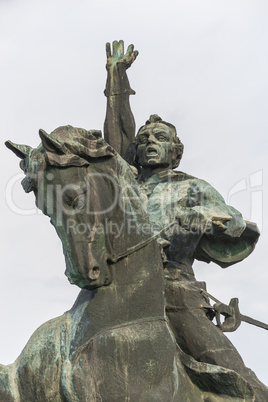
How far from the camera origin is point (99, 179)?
6.62 meters

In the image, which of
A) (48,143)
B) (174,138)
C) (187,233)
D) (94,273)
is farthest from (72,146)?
(174,138)

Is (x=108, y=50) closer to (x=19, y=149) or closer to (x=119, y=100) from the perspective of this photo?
(x=119, y=100)

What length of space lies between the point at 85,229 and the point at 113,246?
33cm

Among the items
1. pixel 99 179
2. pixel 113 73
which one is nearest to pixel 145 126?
pixel 113 73

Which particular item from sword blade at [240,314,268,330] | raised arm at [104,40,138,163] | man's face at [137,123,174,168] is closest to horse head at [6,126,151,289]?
man's face at [137,123,174,168]

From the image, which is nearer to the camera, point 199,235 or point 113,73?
point 199,235

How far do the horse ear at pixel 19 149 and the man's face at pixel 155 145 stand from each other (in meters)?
2.10

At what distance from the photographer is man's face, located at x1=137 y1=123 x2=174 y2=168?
8.60 metres

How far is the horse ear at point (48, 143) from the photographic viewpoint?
639 centimetres

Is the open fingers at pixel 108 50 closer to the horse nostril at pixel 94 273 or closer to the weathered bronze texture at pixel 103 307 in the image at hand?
the weathered bronze texture at pixel 103 307

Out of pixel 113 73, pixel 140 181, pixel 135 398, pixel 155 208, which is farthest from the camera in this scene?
pixel 113 73

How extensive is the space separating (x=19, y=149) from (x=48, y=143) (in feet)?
1.25

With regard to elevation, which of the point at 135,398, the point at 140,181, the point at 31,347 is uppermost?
the point at 140,181

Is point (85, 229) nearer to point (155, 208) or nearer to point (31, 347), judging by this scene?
point (31, 347)
